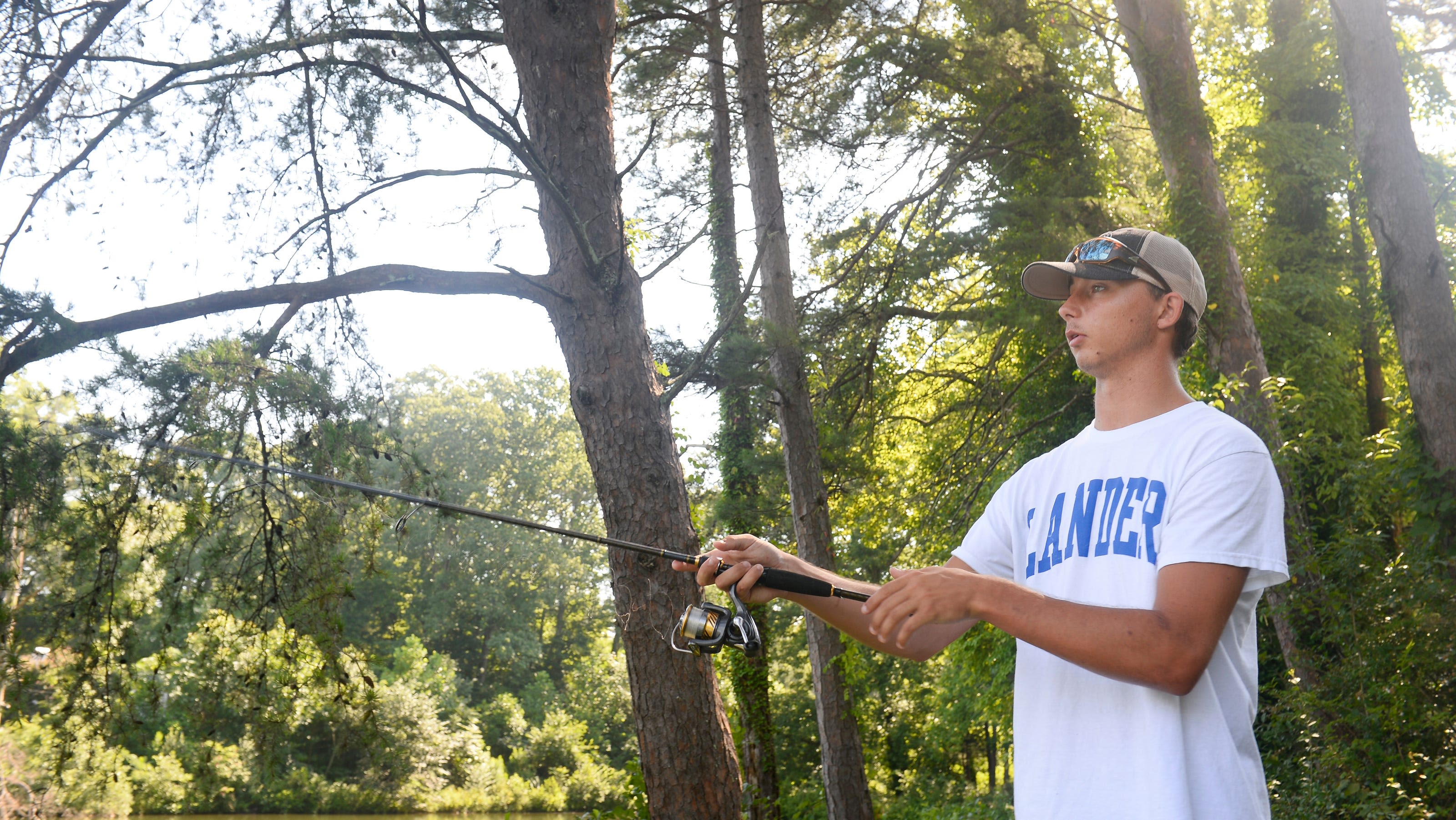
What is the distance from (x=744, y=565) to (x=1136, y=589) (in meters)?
0.81

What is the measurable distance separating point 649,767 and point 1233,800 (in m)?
3.21

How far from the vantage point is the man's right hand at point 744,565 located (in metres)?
2.12

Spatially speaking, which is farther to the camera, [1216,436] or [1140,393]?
[1140,393]

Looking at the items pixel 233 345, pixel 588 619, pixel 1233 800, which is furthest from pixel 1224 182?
pixel 588 619

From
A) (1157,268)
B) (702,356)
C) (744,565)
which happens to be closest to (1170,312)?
(1157,268)

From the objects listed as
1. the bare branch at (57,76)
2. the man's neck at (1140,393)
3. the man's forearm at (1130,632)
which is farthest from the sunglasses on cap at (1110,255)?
the bare branch at (57,76)

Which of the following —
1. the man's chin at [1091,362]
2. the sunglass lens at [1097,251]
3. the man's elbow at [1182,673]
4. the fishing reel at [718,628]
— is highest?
the sunglass lens at [1097,251]

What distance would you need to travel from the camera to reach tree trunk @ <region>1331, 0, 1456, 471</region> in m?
6.82

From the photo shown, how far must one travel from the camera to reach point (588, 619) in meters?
38.0

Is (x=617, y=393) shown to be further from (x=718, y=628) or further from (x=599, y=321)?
(x=718, y=628)

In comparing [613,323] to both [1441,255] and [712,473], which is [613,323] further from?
[712,473]

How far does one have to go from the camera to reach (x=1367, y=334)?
14.6m

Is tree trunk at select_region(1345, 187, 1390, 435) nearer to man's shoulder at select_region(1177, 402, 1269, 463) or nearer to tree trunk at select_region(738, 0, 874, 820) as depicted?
tree trunk at select_region(738, 0, 874, 820)

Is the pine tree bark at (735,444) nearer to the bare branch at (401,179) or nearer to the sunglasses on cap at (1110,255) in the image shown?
the bare branch at (401,179)
